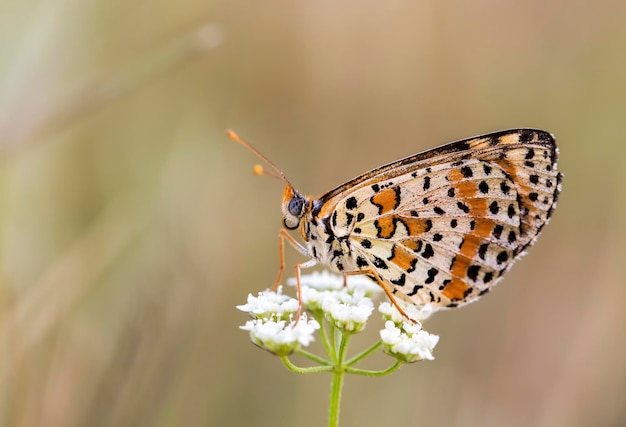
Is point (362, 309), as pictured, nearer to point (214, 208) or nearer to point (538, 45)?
point (214, 208)

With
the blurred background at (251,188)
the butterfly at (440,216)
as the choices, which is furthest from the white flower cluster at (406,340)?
the blurred background at (251,188)

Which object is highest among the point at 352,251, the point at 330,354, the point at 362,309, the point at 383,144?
the point at 383,144

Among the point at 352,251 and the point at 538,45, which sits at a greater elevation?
the point at 538,45

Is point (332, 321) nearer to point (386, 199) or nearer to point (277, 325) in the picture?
point (277, 325)

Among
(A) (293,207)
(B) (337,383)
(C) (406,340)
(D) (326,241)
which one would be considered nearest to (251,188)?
(A) (293,207)

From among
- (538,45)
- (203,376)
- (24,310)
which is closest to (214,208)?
(203,376)

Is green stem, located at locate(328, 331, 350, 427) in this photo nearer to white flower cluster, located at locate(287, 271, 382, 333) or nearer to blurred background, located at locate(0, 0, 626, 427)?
white flower cluster, located at locate(287, 271, 382, 333)

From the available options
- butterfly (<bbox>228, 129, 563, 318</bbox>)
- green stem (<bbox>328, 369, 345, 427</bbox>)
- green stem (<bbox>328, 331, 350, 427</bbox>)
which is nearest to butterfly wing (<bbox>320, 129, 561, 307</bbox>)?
butterfly (<bbox>228, 129, 563, 318</bbox>)
